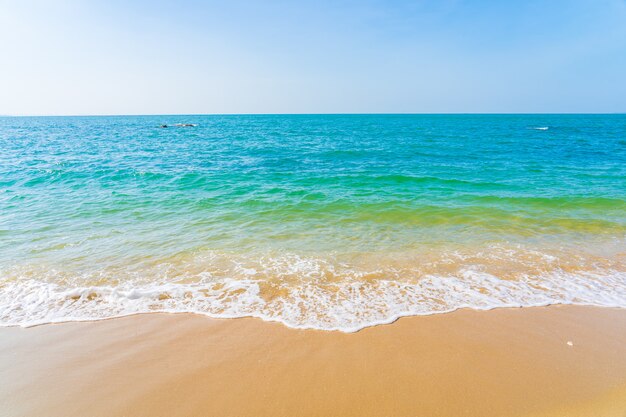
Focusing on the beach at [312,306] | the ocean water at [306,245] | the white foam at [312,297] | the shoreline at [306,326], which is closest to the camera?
the beach at [312,306]

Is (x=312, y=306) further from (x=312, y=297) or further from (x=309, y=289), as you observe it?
(x=309, y=289)

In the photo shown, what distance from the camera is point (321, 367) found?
13.5 feet

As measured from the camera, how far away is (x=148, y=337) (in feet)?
15.8

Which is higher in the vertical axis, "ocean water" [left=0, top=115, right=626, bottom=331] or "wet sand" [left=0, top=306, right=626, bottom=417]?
"ocean water" [left=0, top=115, right=626, bottom=331]

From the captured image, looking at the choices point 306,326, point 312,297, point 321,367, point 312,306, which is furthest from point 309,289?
point 321,367

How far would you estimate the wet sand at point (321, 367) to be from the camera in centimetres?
355

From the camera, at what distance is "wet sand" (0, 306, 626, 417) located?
355 centimetres

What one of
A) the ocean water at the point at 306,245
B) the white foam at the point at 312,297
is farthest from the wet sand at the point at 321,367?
the ocean water at the point at 306,245

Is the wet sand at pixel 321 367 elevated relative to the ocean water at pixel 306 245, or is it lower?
lower

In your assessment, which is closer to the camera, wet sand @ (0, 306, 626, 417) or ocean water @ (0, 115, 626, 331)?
wet sand @ (0, 306, 626, 417)

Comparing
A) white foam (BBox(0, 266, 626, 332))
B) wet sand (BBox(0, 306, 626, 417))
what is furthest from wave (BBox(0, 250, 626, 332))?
wet sand (BBox(0, 306, 626, 417))

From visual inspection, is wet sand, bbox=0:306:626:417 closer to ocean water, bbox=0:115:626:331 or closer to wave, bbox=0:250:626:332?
wave, bbox=0:250:626:332

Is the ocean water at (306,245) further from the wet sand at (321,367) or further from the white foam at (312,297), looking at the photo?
the wet sand at (321,367)

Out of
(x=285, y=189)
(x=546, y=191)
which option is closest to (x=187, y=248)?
(x=285, y=189)
